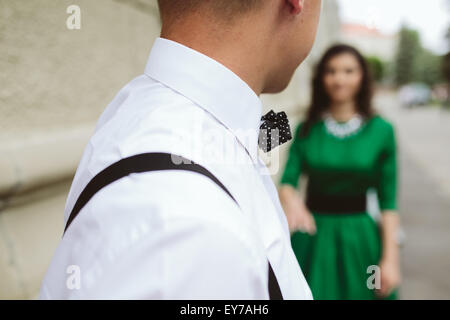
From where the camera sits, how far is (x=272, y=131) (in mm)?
1161

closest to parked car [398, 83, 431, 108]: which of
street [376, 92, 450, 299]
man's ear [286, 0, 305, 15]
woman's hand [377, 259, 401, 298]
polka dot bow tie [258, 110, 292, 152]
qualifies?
street [376, 92, 450, 299]

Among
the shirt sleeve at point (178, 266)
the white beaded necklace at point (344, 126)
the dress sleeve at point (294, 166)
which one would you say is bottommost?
the shirt sleeve at point (178, 266)

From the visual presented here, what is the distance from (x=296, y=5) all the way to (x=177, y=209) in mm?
566

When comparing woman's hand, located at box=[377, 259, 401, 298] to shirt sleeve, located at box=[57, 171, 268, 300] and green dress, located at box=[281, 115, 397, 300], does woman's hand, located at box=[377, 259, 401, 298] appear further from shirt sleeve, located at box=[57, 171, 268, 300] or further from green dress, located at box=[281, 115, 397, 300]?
shirt sleeve, located at box=[57, 171, 268, 300]

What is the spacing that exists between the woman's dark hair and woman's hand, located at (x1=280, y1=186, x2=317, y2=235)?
437 millimetres

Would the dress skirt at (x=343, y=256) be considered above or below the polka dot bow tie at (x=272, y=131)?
below

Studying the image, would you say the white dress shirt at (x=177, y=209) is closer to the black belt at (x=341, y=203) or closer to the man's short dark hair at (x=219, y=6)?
the man's short dark hair at (x=219, y=6)

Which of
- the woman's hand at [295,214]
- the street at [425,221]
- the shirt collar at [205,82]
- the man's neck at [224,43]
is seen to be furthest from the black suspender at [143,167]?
the street at [425,221]

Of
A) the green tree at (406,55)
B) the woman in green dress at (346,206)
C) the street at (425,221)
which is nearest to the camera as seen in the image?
the woman in green dress at (346,206)

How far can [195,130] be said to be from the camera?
723 mm

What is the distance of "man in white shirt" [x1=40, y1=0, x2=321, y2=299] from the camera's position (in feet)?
1.94

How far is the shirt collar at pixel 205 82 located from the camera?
2.60 feet

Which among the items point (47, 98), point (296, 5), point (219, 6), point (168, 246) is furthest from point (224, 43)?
point (47, 98)

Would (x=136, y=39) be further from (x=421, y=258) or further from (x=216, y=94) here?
(x=421, y=258)
